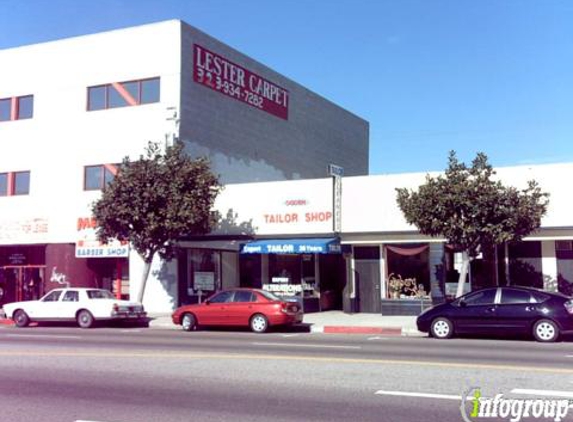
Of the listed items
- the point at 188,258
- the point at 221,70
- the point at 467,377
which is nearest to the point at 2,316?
the point at 188,258

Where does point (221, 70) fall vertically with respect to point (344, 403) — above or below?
above

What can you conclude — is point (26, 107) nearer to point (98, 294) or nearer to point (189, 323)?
point (98, 294)

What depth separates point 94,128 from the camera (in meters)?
29.5

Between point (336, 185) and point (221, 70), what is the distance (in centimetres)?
944

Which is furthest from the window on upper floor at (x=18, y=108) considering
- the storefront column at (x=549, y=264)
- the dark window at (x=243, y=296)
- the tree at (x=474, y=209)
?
the storefront column at (x=549, y=264)

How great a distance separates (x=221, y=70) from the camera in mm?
31094

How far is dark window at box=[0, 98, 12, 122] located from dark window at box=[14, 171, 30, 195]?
9.89 ft

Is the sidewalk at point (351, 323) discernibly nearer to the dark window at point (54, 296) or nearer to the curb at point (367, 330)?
the curb at point (367, 330)

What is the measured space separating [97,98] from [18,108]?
186 inches

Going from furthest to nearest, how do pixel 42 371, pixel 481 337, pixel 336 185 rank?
1. pixel 336 185
2. pixel 481 337
3. pixel 42 371

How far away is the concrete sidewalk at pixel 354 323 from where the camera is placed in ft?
65.0

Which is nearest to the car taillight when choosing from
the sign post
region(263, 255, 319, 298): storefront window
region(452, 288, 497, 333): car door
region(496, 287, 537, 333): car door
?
region(496, 287, 537, 333): car door

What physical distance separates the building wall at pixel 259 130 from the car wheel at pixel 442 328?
15.1m

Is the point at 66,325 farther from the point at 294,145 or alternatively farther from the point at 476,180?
the point at 294,145
